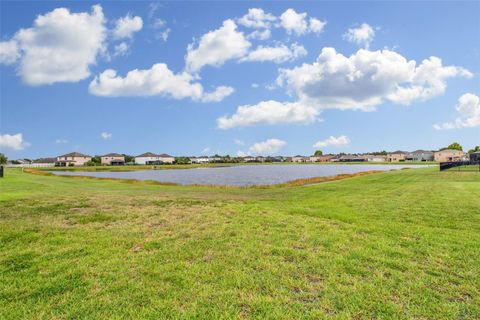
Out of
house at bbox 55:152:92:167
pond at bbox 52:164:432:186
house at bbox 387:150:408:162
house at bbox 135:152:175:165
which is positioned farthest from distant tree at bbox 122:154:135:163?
house at bbox 387:150:408:162

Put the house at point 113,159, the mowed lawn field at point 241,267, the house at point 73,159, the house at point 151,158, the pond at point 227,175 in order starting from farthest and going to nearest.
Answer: the house at point 151,158 < the house at point 113,159 < the house at point 73,159 < the pond at point 227,175 < the mowed lawn field at point 241,267

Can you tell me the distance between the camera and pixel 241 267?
5562 mm

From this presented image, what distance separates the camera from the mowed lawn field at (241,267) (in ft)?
13.6

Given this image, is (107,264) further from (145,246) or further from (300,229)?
(300,229)

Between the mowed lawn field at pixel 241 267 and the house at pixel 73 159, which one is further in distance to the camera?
the house at pixel 73 159

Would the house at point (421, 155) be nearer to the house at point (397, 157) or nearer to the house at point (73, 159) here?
the house at point (397, 157)

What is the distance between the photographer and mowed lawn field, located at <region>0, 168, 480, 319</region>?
13.6 ft

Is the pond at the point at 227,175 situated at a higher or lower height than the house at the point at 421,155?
lower

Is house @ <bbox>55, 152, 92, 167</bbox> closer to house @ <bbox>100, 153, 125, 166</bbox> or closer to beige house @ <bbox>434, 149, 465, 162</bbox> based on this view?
house @ <bbox>100, 153, 125, 166</bbox>

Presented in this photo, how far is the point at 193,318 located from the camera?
3889 millimetres

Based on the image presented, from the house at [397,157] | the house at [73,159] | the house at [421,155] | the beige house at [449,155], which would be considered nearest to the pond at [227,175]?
the house at [73,159]

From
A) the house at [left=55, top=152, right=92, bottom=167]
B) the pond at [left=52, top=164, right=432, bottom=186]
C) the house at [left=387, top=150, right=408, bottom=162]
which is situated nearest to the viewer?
the pond at [left=52, top=164, right=432, bottom=186]

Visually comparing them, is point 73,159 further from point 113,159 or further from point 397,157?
point 397,157

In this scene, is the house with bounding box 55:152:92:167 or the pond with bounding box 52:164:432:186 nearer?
the pond with bounding box 52:164:432:186
